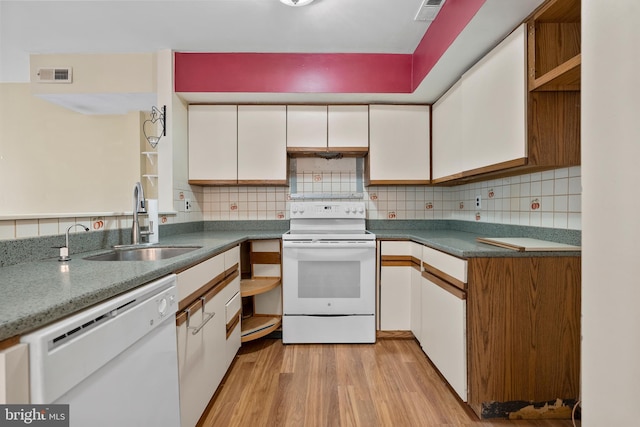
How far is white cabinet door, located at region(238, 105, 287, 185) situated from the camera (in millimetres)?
2383

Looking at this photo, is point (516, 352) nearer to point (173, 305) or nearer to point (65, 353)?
point (173, 305)

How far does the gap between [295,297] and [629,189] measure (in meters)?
1.86

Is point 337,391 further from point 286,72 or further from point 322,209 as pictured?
point 286,72

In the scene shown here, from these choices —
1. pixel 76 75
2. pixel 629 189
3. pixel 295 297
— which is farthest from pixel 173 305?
pixel 76 75

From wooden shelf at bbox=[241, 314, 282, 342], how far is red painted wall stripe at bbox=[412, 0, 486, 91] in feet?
6.81

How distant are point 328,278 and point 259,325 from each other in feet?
2.02

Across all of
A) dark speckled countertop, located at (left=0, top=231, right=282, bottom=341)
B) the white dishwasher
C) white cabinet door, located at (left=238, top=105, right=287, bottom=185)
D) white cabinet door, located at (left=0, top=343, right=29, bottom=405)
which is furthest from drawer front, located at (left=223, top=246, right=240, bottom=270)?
white cabinet door, located at (left=0, top=343, right=29, bottom=405)

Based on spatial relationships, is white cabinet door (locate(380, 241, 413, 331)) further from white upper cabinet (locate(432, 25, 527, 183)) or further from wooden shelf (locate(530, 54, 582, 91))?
wooden shelf (locate(530, 54, 582, 91))

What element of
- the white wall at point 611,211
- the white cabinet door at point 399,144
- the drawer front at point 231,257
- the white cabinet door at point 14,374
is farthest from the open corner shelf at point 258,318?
the white wall at point 611,211

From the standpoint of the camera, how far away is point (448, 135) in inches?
83.2

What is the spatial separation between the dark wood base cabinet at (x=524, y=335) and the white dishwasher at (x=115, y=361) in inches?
52.2

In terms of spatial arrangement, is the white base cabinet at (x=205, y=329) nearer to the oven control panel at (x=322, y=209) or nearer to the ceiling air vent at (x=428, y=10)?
the oven control panel at (x=322, y=209)

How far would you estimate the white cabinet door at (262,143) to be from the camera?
2383mm

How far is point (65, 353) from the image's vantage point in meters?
0.57
